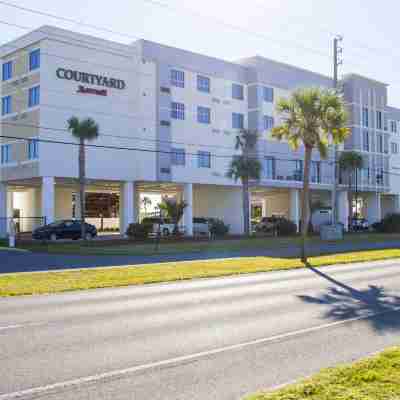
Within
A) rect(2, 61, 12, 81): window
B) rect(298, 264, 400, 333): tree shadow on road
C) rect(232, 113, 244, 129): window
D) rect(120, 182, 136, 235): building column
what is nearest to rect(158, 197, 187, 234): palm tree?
rect(120, 182, 136, 235): building column

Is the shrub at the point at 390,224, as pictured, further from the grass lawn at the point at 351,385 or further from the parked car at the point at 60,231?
the grass lawn at the point at 351,385

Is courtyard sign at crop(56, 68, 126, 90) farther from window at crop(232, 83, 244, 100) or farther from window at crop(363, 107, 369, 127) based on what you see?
window at crop(363, 107, 369, 127)

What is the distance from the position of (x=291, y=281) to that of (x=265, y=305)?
497cm

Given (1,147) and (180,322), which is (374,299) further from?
(1,147)

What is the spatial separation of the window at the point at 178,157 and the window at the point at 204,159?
5.69 feet

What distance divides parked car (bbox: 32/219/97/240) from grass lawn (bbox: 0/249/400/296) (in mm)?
18815

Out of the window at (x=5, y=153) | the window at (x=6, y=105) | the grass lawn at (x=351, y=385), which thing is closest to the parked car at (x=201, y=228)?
the window at (x=5, y=153)

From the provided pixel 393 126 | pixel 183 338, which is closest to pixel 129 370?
pixel 183 338

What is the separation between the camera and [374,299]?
12281 mm

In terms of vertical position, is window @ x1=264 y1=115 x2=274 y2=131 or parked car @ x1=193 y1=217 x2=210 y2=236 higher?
window @ x1=264 y1=115 x2=274 y2=131

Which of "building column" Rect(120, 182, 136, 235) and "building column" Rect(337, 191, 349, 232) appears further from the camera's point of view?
"building column" Rect(337, 191, 349, 232)

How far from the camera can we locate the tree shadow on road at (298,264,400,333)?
9723mm

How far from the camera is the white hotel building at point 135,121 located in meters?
41.1

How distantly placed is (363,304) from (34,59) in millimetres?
36292
